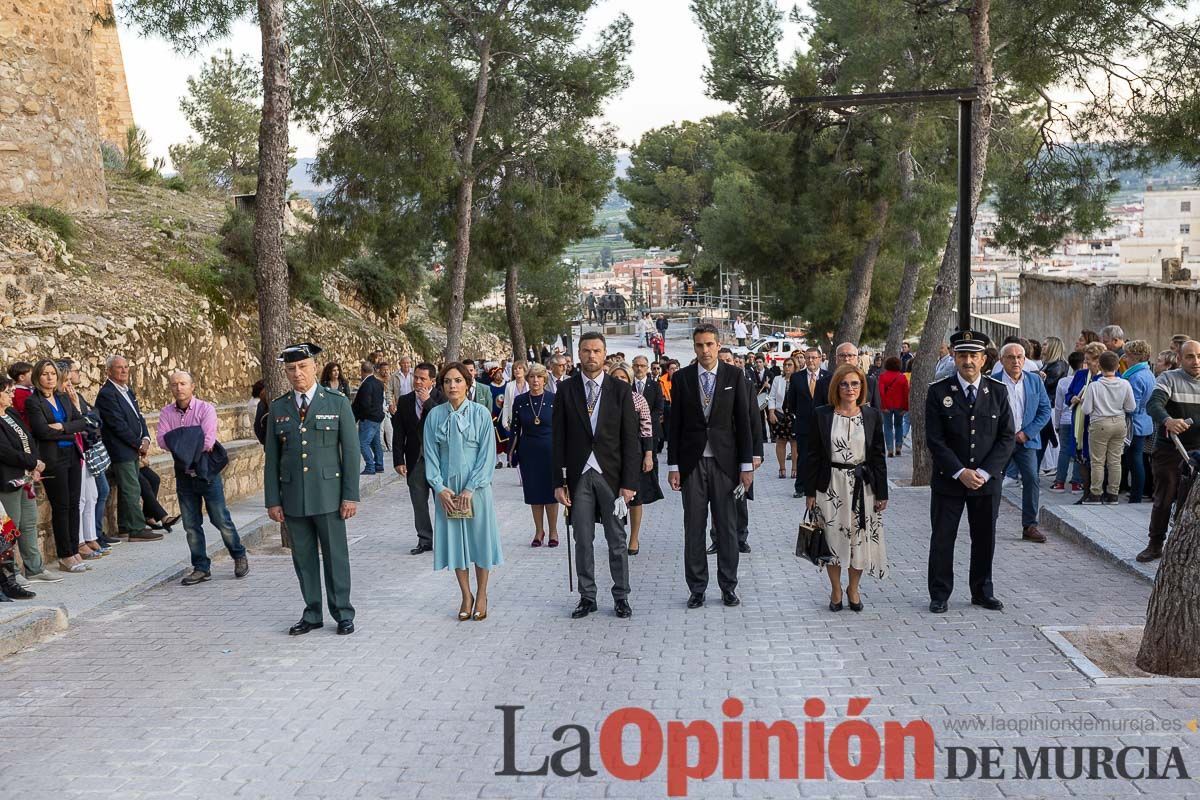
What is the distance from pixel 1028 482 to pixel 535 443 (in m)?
4.65

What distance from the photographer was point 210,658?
7566 mm

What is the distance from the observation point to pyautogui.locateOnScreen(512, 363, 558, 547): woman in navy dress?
11.6 meters

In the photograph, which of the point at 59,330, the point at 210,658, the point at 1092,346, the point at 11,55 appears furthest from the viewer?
the point at 11,55

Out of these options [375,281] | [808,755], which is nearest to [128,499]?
[808,755]

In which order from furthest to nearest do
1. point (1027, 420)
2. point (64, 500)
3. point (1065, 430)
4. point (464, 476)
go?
point (1065, 430)
point (1027, 420)
point (64, 500)
point (464, 476)

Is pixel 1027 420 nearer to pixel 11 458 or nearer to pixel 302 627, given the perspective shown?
pixel 302 627

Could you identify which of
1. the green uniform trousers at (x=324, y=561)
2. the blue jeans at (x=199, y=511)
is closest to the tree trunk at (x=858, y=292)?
the blue jeans at (x=199, y=511)

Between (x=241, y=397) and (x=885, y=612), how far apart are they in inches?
496

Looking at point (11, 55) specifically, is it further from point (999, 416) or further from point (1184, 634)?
point (1184, 634)

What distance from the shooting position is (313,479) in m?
8.11

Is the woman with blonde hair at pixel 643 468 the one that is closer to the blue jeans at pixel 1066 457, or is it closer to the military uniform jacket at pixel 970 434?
the military uniform jacket at pixel 970 434

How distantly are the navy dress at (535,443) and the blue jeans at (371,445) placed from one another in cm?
609

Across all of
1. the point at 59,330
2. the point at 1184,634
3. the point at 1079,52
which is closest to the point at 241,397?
the point at 59,330

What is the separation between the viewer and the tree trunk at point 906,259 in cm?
1944
